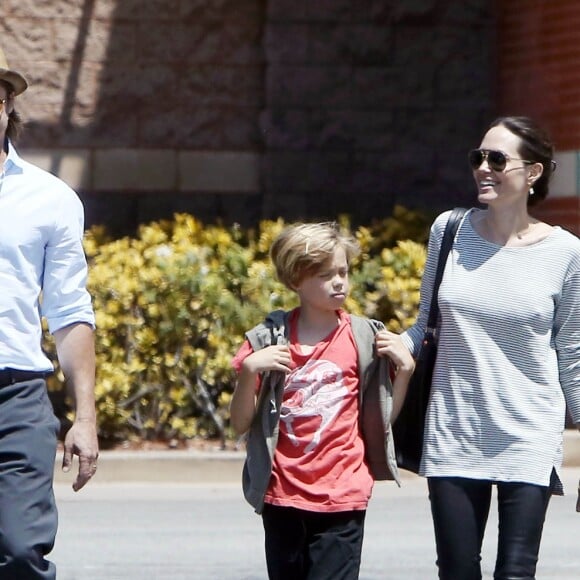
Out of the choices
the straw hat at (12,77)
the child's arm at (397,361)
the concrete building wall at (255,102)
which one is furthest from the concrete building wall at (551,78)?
the straw hat at (12,77)

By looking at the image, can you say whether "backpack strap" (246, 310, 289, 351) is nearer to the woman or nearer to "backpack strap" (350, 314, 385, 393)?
"backpack strap" (350, 314, 385, 393)

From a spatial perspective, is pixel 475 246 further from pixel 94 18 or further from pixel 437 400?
pixel 94 18

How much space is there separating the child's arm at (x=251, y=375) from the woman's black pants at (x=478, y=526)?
581mm

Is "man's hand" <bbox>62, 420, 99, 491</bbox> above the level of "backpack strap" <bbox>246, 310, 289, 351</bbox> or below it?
below

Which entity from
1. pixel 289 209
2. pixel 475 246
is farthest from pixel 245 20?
pixel 475 246

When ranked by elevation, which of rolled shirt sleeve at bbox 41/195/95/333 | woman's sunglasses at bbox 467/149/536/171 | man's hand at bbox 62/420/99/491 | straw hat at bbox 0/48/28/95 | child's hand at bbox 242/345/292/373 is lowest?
man's hand at bbox 62/420/99/491

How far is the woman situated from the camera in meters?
4.70

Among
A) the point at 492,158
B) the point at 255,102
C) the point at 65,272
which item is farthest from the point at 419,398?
the point at 255,102

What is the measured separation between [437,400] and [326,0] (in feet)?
24.6

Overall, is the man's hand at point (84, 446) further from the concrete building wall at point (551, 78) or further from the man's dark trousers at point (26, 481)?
the concrete building wall at point (551, 78)

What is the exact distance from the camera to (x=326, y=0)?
11906 mm

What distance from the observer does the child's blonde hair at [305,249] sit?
4770 millimetres

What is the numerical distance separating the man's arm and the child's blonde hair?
63 cm

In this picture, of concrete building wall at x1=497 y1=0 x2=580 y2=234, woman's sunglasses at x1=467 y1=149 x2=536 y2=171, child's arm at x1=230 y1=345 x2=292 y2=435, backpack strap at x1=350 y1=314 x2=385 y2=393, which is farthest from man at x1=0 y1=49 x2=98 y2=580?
concrete building wall at x1=497 y1=0 x2=580 y2=234
